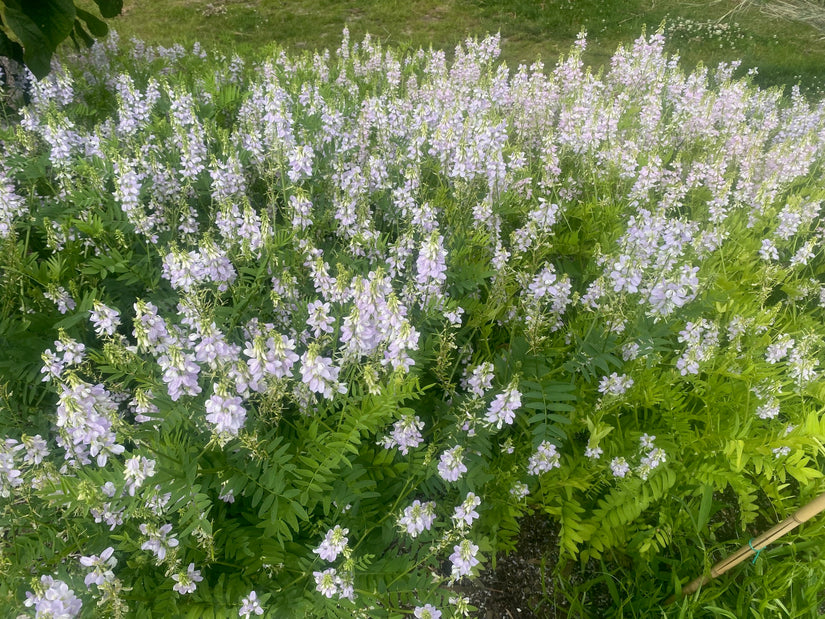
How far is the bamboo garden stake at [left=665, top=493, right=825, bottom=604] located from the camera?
2.22 m

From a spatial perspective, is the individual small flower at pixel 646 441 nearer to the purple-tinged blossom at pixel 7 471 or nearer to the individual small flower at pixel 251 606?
the individual small flower at pixel 251 606

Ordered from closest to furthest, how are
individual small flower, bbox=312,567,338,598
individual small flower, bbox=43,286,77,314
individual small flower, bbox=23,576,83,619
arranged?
individual small flower, bbox=23,576,83,619 < individual small flower, bbox=312,567,338,598 < individual small flower, bbox=43,286,77,314

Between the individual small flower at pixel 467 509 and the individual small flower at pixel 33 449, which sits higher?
the individual small flower at pixel 33 449

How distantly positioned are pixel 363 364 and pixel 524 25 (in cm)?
1069

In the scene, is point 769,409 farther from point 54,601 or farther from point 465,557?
point 54,601

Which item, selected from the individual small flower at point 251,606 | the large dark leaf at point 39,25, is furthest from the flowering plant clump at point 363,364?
the large dark leaf at point 39,25

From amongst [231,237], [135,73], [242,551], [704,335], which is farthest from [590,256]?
[135,73]

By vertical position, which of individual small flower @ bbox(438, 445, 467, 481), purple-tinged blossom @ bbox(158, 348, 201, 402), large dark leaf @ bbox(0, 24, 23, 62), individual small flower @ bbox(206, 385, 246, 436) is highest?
large dark leaf @ bbox(0, 24, 23, 62)

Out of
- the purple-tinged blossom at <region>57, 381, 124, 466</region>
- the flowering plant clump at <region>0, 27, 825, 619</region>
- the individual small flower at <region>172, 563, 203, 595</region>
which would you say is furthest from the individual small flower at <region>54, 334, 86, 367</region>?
the individual small flower at <region>172, 563, 203, 595</region>

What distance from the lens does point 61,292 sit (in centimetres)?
245

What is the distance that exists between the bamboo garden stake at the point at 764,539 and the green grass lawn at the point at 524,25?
7979 mm

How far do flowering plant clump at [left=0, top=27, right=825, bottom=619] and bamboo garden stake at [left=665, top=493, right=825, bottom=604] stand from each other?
207mm

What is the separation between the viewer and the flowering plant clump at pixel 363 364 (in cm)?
182

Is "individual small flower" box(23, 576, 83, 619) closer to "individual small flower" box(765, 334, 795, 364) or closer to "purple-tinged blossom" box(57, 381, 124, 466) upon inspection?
"purple-tinged blossom" box(57, 381, 124, 466)
